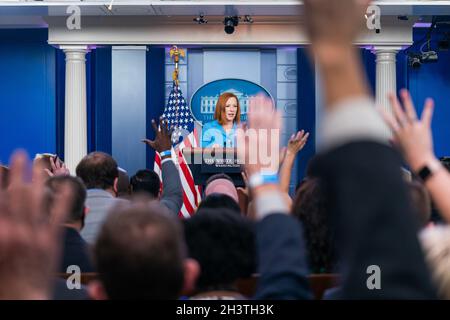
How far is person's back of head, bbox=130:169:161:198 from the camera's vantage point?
4.41m

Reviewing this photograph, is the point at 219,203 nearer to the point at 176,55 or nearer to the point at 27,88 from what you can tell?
the point at 176,55

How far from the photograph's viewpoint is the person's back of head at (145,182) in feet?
14.5

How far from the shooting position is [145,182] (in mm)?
4426

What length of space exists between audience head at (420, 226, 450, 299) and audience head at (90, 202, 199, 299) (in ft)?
1.36

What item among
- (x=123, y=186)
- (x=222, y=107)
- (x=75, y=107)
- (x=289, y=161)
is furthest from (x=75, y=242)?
(x=75, y=107)

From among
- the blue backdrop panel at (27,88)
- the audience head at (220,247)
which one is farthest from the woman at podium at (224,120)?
the audience head at (220,247)

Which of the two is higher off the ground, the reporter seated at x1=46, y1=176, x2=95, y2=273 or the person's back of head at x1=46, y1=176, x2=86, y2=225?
the person's back of head at x1=46, y1=176, x2=86, y2=225

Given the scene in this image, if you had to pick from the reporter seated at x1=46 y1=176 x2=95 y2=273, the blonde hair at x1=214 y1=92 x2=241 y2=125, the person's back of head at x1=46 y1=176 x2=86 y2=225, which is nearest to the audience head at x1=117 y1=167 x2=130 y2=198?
the person's back of head at x1=46 y1=176 x2=86 y2=225

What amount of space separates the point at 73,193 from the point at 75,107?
698 cm

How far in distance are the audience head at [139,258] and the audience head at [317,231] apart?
4.16 feet

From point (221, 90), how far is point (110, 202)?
23.1ft

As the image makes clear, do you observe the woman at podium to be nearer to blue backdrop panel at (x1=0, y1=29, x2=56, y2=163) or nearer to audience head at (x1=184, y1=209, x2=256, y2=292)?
blue backdrop panel at (x1=0, y1=29, x2=56, y2=163)

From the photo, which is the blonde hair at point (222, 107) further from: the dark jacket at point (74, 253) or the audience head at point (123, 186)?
the dark jacket at point (74, 253)

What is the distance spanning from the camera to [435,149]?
34.7 feet
